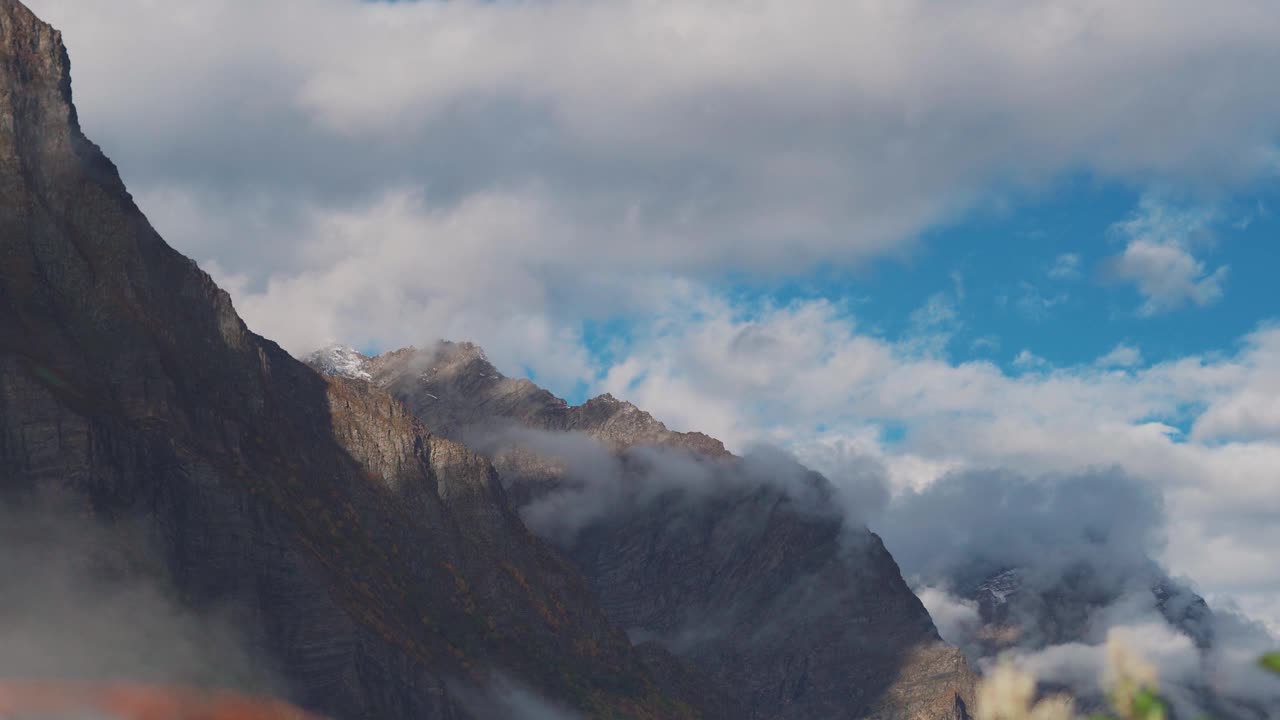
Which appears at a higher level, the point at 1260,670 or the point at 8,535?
the point at 8,535

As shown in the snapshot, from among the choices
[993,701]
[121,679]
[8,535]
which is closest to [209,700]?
[121,679]

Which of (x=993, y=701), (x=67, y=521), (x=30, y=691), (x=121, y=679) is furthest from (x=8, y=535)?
(x=993, y=701)

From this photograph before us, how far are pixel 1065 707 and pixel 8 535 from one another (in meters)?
189

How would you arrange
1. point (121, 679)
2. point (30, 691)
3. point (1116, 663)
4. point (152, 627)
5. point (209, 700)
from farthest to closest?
point (152, 627), point (209, 700), point (121, 679), point (30, 691), point (1116, 663)

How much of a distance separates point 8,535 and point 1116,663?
625 feet

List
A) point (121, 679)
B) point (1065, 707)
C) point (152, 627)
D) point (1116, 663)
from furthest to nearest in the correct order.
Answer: point (152, 627)
point (121, 679)
point (1065, 707)
point (1116, 663)

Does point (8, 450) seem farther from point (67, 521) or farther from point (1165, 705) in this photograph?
point (1165, 705)

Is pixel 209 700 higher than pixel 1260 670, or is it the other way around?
pixel 209 700

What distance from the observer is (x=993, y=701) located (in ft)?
44.2

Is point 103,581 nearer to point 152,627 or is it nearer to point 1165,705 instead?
point 152,627

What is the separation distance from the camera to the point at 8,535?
187 m

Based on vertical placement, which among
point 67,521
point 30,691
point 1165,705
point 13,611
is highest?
point 67,521

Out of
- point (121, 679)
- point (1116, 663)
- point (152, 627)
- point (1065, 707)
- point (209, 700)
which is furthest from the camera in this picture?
point (152, 627)

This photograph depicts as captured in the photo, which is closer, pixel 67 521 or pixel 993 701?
pixel 993 701
